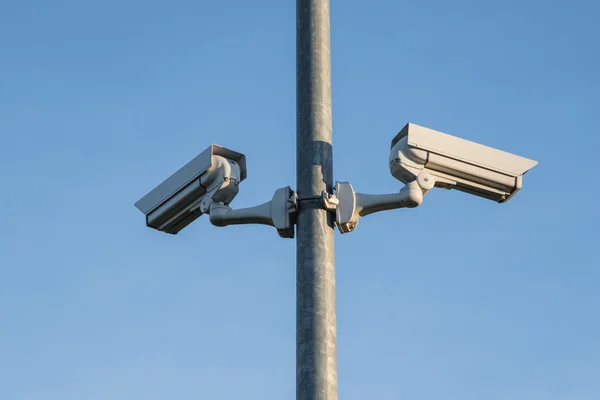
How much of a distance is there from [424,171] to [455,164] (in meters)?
0.22

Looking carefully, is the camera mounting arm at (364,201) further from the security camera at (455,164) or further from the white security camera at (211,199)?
the white security camera at (211,199)

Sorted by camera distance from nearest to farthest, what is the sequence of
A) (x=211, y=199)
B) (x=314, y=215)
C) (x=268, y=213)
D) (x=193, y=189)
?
(x=314, y=215) → (x=268, y=213) → (x=211, y=199) → (x=193, y=189)

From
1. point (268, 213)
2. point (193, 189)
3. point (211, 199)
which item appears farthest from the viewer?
→ point (193, 189)

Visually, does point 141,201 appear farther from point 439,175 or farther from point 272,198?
point 439,175

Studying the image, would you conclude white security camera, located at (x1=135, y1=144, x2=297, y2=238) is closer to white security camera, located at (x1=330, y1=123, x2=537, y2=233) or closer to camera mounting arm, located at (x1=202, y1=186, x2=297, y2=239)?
camera mounting arm, located at (x1=202, y1=186, x2=297, y2=239)

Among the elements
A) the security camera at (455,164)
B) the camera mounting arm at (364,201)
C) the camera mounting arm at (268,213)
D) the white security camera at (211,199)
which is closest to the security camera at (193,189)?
the white security camera at (211,199)

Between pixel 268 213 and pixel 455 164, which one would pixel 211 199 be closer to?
pixel 268 213

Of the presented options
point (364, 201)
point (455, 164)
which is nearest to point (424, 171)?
point (455, 164)

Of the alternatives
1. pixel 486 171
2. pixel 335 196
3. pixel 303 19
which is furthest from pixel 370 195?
pixel 303 19

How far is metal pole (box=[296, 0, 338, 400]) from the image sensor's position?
9.05 meters

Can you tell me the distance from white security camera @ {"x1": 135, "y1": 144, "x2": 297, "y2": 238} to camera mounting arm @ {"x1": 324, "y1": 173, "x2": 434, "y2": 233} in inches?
11.9

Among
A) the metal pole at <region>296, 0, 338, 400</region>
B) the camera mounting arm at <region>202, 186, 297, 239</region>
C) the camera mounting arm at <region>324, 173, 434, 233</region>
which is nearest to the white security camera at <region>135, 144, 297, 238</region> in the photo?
the camera mounting arm at <region>202, 186, 297, 239</region>

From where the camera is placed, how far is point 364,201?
9.73 m

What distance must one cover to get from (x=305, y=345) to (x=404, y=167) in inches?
57.0
